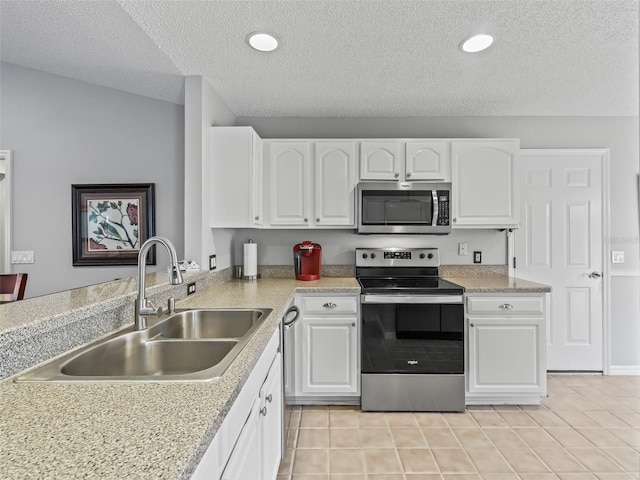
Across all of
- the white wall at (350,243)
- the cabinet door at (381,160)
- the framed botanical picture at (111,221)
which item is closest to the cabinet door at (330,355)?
the white wall at (350,243)

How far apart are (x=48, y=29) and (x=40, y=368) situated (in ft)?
6.71

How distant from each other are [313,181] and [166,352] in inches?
73.8

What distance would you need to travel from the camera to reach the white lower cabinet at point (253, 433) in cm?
81

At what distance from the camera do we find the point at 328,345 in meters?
2.56

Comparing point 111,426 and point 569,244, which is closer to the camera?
point 111,426

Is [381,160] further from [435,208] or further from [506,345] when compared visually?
[506,345]

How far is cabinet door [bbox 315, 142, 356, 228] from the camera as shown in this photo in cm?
290

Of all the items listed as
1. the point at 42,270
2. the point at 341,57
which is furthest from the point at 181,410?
the point at 42,270

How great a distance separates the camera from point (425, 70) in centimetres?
235

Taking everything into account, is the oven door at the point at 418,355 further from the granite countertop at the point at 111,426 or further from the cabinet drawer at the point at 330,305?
the granite countertop at the point at 111,426

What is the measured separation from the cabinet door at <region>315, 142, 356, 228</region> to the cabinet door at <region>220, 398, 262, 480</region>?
6.17 feet

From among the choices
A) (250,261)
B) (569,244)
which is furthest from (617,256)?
(250,261)

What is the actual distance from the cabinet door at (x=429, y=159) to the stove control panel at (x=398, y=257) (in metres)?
0.64

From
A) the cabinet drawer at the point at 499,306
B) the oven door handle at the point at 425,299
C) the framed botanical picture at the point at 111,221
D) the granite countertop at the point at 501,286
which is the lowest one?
the cabinet drawer at the point at 499,306
